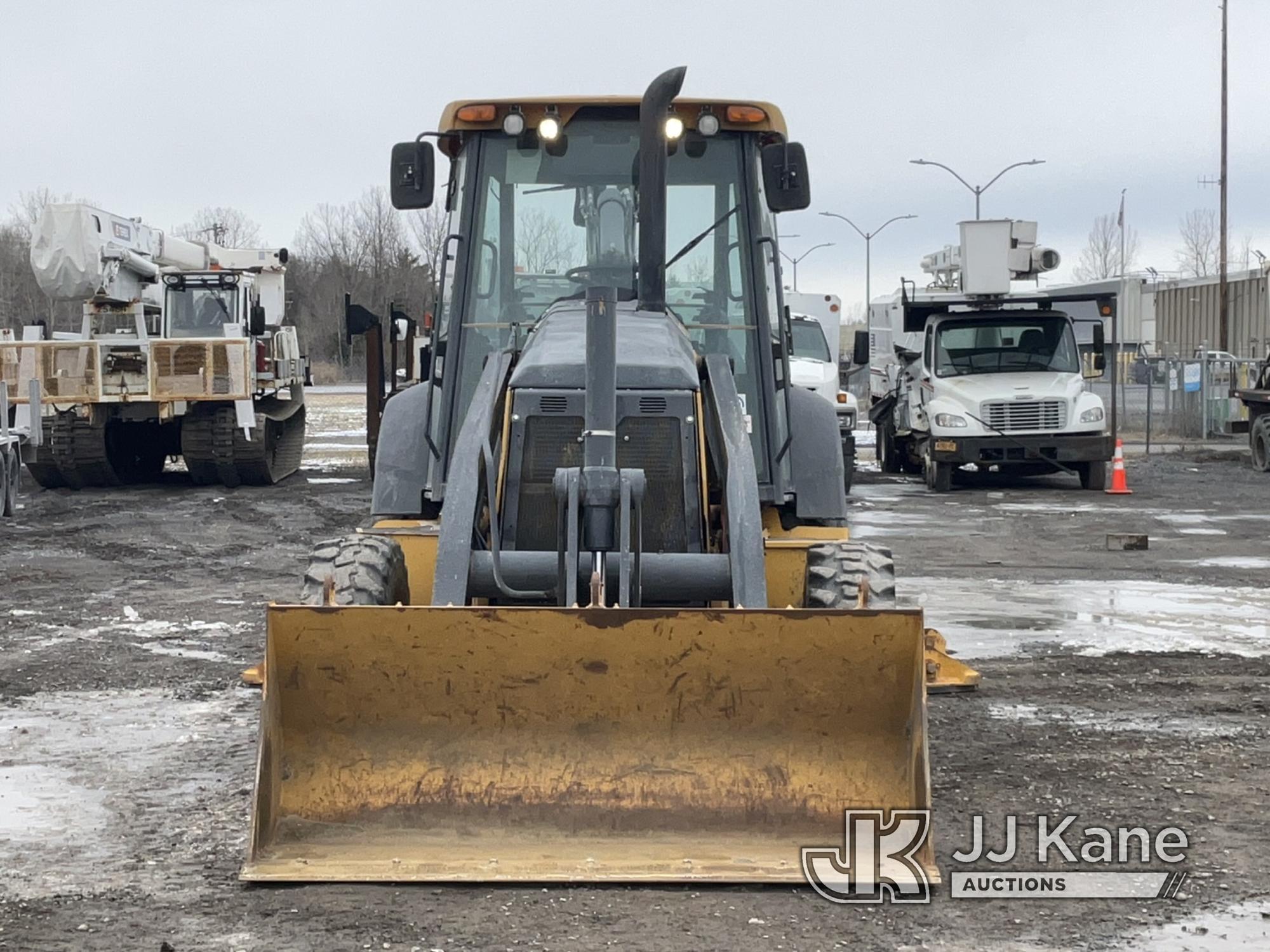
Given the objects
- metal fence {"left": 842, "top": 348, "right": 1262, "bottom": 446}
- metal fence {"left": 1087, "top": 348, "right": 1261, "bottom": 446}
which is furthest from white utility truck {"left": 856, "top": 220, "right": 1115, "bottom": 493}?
metal fence {"left": 1087, "top": 348, "right": 1261, "bottom": 446}

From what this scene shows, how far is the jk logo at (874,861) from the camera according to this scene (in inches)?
195

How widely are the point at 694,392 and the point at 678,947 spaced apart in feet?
8.48

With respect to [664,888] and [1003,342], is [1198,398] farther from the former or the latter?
[664,888]

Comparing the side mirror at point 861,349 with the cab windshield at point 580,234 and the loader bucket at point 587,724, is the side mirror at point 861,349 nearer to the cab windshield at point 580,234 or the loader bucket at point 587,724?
the cab windshield at point 580,234

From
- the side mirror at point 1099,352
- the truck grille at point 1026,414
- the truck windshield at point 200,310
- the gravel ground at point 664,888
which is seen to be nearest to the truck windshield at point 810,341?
the truck grille at point 1026,414

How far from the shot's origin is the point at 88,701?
789cm

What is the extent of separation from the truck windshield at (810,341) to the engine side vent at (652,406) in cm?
1493

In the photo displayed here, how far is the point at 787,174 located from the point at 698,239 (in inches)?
19.1

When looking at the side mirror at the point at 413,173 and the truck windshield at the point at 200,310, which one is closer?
the side mirror at the point at 413,173

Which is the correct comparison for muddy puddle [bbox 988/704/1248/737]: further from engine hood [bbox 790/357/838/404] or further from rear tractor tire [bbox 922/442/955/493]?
rear tractor tire [bbox 922/442/955/493]

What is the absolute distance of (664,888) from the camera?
4984 mm

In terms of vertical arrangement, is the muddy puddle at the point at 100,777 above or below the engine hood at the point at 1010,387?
below

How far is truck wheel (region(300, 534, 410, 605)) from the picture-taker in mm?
6473

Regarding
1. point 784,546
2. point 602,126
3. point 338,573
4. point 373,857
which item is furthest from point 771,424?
point 373,857
